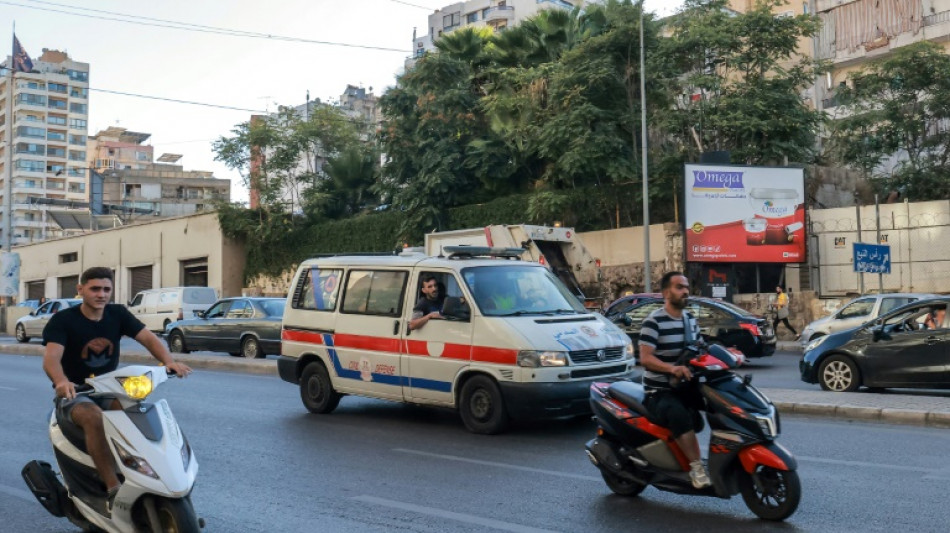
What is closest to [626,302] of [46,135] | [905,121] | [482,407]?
[482,407]

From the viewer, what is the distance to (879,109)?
33750mm

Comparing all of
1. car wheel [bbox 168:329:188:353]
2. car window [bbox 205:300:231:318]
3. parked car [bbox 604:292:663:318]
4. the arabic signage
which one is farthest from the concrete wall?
the arabic signage

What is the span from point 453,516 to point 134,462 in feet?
7.54

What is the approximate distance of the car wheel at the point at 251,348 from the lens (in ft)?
70.6

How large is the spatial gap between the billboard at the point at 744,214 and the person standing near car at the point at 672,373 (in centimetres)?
2380

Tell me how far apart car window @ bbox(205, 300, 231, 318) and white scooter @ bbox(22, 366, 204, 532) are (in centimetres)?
1701

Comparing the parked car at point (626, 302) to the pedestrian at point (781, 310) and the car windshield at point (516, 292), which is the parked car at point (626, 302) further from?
the car windshield at point (516, 292)

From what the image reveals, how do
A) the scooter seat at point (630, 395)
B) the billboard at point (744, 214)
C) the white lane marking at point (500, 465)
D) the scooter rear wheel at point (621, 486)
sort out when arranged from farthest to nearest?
the billboard at point (744, 214), the white lane marking at point (500, 465), the scooter rear wheel at point (621, 486), the scooter seat at point (630, 395)

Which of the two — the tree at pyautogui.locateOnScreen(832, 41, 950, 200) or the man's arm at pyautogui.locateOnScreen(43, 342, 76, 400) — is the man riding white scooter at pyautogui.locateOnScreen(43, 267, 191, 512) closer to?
the man's arm at pyautogui.locateOnScreen(43, 342, 76, 400)

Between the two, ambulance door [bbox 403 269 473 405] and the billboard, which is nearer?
ambulance door [bbox 403 269 473 405]

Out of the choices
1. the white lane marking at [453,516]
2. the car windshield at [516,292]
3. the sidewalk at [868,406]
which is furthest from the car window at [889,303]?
the white lane marking at [453,516]

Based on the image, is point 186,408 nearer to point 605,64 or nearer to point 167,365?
point 167,365

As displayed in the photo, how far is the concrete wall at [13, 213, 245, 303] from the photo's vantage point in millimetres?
47000

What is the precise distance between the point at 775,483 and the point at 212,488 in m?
4.39
